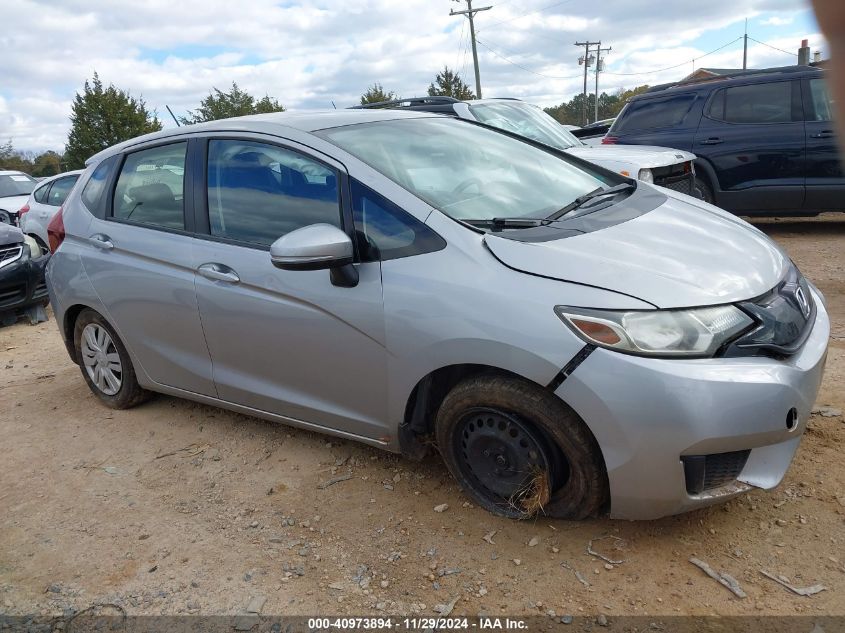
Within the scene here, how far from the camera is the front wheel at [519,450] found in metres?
2.54

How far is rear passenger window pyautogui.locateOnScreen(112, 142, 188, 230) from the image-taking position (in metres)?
3.75

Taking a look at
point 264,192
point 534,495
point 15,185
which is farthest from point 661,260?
point 15,185

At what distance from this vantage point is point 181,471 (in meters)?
3.67

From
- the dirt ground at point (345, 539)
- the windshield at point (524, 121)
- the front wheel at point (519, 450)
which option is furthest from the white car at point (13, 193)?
the front wheel at point (519, 450)

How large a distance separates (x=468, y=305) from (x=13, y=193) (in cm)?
1473

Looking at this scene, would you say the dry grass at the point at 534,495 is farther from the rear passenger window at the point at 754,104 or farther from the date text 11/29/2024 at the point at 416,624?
the rear passenger window at the point at 754,104

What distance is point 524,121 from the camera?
8016 millimetres

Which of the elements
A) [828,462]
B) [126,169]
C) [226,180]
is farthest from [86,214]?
[828,462]

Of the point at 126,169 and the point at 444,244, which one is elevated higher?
the point at 126,169

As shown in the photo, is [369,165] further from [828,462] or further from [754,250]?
[828,462]

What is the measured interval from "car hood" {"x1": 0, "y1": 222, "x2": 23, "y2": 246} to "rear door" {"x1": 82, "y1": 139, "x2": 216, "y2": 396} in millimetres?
4105

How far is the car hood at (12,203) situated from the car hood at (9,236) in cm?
620

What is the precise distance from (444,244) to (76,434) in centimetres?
279

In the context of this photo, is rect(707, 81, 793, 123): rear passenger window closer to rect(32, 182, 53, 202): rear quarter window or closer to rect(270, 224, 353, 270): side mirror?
rect(270, 224, 353, 270): side mirror
